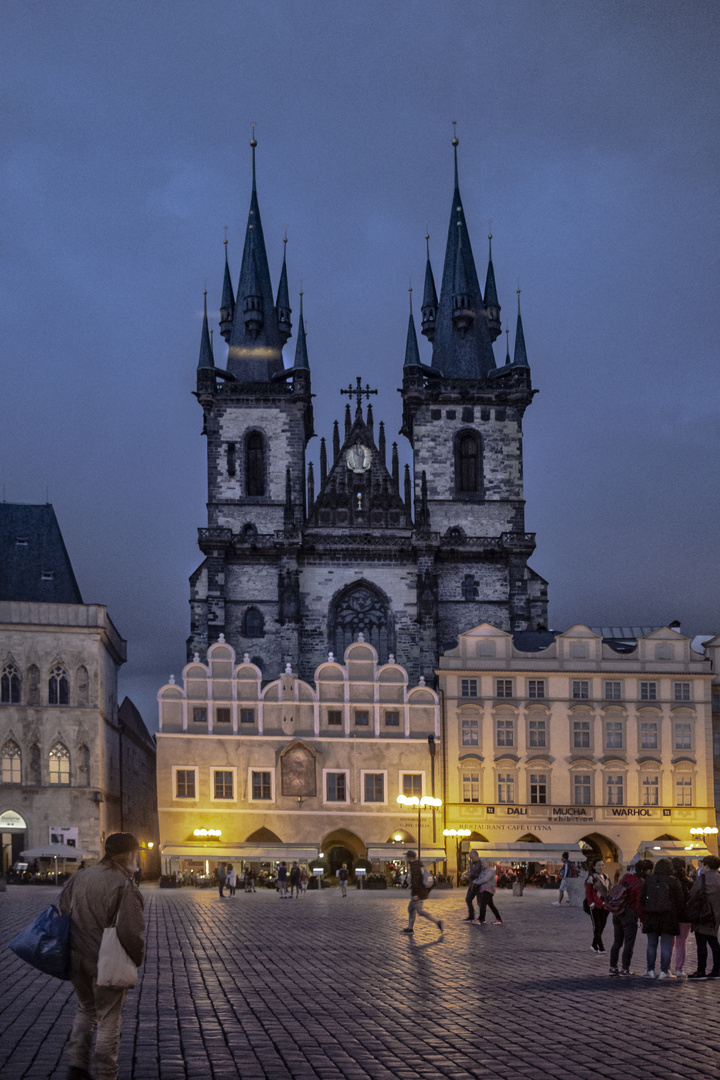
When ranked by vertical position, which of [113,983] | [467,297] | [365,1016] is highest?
[467,297]

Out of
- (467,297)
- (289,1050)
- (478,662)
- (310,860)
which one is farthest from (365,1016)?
(467,297)

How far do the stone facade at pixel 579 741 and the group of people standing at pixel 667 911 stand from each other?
42943 mm

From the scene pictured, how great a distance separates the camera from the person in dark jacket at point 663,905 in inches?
596

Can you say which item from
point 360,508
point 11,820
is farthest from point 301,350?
point 11,820

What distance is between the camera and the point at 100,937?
8531 millimetres

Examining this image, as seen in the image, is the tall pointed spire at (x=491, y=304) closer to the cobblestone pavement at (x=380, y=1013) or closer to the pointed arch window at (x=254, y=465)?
the pointed arch window at (x=254, y=465)

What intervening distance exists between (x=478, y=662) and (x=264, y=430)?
20.5 meters

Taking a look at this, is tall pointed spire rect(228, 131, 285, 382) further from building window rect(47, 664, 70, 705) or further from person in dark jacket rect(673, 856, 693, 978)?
person in dark jacket rect(673, 856, 693, 978)

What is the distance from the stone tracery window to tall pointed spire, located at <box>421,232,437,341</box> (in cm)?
1789

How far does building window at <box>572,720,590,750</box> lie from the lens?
60.4 m

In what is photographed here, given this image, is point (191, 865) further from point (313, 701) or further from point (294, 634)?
point (294, 634)

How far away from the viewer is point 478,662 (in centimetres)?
6062

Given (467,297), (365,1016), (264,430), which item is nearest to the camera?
(365,1016)

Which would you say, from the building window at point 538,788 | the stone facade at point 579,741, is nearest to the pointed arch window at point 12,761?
the stone facade at point 579,741
